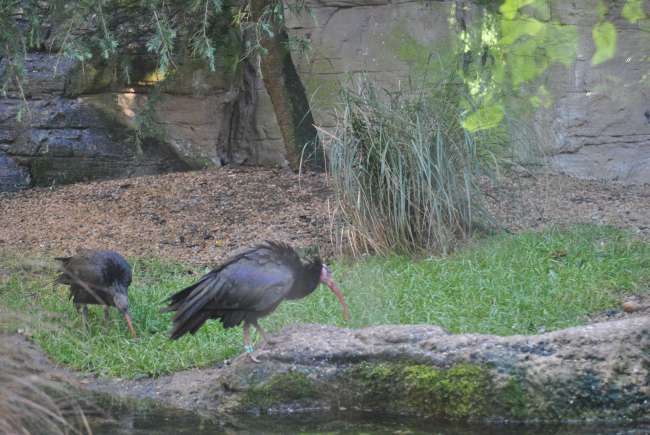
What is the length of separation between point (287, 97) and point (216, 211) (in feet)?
5.26

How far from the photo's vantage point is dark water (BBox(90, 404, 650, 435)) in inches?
201

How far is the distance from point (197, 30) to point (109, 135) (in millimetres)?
2091

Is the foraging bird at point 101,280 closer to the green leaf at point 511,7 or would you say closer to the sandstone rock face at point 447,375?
the sandstone rock face at point 447,375

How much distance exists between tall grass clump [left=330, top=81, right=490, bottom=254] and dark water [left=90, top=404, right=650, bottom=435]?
10.6 feet

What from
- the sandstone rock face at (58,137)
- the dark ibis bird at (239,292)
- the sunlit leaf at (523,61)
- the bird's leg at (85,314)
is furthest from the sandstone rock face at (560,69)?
the dark ibis bird at (239,292)

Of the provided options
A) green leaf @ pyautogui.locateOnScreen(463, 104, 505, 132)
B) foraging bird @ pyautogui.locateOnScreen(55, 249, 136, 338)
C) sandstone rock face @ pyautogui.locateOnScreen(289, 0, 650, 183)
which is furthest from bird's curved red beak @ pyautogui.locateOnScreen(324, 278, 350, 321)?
sandstone rock face @ pyautogui.locateOnScreen(289, 0, 650, 183)

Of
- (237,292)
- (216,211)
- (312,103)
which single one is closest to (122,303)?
(237,292)

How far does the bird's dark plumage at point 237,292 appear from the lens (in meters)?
5.75

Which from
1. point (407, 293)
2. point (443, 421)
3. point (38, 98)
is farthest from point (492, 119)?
point (38, 98)

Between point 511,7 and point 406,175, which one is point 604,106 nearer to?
point 406,175

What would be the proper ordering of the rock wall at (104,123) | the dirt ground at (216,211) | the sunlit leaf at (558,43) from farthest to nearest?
the rock wall at (104,123), the dirt ground at (216,211), the sunlit leaf at (558,43)

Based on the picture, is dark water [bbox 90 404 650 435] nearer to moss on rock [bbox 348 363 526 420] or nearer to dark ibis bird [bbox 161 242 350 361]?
moss on rock [bbox 348 363 526 420]

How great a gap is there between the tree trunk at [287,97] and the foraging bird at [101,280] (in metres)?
3.47

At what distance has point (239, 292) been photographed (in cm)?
579
